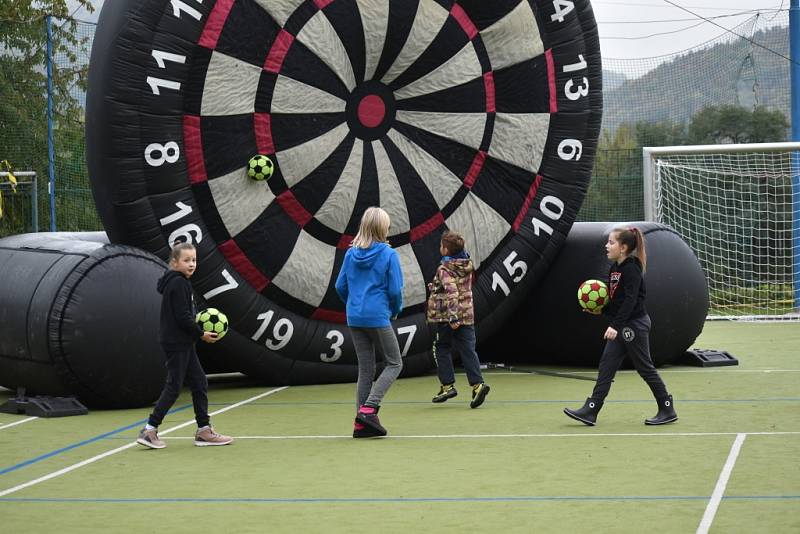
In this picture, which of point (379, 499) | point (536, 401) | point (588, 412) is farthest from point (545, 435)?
point (379, 499)

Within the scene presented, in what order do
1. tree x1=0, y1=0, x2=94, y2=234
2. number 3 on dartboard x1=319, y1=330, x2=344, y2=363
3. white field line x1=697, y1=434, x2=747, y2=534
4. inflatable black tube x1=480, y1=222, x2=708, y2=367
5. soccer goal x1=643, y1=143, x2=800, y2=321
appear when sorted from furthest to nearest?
1. tree x1=0, y1=0, x2=94, y2=234
2. soccer goal x1=643, y1=143, x2=800, y2=321
3. inflatable black tube x1=480, y1=222, x2=708, y2=367
4. number 3 on dartboard x1=319, y1=330, x2=344, y2=363
5. white field line x1=697, y1=434, x2=747, y2=534

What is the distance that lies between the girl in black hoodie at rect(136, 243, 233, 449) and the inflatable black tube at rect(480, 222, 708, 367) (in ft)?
13.8

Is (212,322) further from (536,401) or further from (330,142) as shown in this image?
(330,142)

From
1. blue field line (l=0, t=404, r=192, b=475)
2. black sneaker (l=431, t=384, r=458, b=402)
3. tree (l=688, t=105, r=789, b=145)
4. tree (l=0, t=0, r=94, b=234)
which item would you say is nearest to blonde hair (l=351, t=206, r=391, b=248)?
black sneaker (l=431, t=384, r=458, b=402)

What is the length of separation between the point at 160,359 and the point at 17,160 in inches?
489

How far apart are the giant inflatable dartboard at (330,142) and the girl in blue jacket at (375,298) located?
1960 millimetres

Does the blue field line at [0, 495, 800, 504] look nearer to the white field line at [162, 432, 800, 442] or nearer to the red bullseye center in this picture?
the white field line at [162, 432, 800, 442]

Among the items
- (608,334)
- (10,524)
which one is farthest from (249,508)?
(608,334)

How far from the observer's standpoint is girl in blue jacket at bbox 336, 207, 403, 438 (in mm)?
7211

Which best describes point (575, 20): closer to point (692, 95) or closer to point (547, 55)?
point (547, 55)

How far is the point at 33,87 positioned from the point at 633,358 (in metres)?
16.3

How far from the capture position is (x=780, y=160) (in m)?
17.2

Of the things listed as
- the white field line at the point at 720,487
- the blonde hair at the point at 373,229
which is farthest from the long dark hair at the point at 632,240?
the blonde hair at the point at 373,229

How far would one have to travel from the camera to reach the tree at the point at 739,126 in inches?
1175
